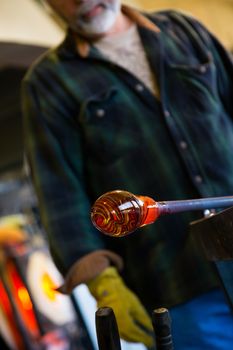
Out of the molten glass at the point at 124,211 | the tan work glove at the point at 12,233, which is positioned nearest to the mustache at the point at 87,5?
the molten glass at the point at 124,211

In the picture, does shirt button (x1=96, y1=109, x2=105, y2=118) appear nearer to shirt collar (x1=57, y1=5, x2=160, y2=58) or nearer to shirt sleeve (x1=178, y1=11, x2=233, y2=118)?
shirt collar (x1=57, y1=5, x2=160, y2=58)

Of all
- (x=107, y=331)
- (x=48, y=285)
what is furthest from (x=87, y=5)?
(x=48, y=285)

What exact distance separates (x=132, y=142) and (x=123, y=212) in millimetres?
498

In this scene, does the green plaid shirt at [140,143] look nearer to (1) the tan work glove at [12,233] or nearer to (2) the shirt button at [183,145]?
(2) the shirt button at [183,145]

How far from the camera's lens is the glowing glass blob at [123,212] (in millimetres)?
455

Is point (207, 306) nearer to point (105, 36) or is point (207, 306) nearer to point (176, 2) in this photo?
point (105, 36)

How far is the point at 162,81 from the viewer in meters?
0.96

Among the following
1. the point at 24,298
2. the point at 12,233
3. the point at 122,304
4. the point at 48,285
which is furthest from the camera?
the point at 12,233

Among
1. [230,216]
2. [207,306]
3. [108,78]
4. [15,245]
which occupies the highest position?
[108,78]

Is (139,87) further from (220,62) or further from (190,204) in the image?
(190,204)

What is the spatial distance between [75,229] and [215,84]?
38cm

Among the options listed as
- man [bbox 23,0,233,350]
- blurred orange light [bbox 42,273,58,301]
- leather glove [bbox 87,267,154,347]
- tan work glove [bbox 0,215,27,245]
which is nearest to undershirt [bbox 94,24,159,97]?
man [bbox 23,0,233,350]

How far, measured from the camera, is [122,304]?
86 centimetres

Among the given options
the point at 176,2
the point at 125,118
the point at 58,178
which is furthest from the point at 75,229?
the point at 176,2
